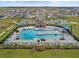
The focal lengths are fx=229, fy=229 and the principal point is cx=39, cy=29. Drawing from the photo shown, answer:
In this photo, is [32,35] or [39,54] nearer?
[39,54]

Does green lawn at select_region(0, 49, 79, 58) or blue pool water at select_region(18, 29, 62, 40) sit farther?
blue pool water at select_region(18, 29, 62, 40)

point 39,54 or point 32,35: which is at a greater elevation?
point 32,35

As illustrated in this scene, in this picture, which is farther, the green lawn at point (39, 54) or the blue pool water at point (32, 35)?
the blue pool water at point (32, 35)

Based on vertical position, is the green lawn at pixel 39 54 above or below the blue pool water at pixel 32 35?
below

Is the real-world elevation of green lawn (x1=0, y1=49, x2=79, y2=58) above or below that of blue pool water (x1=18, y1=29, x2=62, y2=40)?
below

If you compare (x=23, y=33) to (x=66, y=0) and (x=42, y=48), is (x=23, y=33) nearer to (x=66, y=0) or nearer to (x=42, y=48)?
(x=42, y=48)

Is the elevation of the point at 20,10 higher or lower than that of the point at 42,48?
higher

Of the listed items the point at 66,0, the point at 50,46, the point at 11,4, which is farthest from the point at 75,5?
the point at 11,4

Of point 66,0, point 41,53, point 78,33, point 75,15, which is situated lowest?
point 41,53
